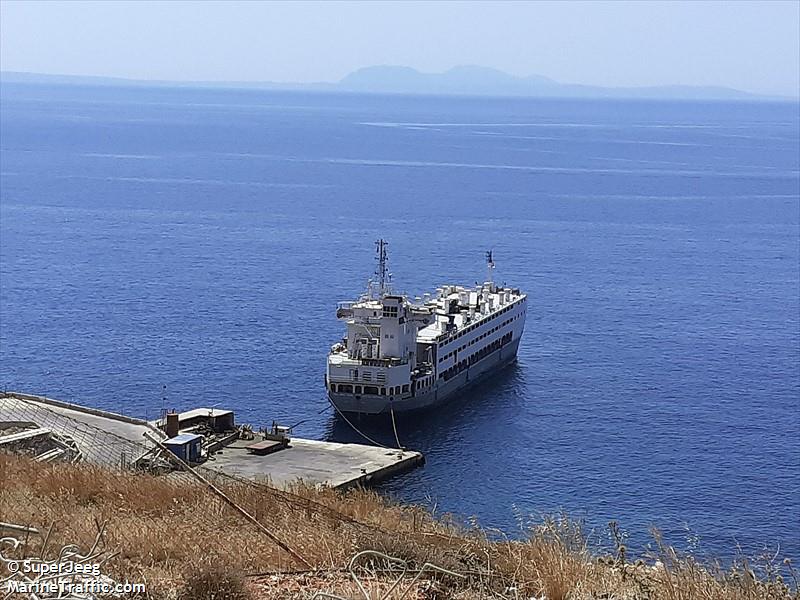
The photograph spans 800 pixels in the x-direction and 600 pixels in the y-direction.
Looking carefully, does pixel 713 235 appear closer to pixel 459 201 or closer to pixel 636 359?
pixel 459 201

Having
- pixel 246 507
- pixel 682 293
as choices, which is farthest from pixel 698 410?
pixel 246 507

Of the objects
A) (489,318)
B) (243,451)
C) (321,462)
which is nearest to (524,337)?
(489,318)

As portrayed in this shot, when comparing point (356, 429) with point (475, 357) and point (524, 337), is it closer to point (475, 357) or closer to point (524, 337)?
point (475, 357)

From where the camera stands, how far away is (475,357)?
7300 centimetres

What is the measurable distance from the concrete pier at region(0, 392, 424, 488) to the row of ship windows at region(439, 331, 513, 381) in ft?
43.5

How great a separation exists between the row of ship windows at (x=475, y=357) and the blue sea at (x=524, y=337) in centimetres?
167

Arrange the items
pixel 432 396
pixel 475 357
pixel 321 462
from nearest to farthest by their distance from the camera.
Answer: pixel 321 462 < pixel 432 396 < pixel 475 357

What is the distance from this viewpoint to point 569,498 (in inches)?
1917

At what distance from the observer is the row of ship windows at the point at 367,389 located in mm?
63719

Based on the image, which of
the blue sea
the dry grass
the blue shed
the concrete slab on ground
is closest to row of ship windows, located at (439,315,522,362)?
the blue sea

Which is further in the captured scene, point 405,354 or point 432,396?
point 432,396

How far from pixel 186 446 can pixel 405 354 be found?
19.4 m

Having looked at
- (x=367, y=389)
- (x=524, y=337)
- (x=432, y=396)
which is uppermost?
(x=367, y=389)

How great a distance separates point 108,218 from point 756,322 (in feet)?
235
